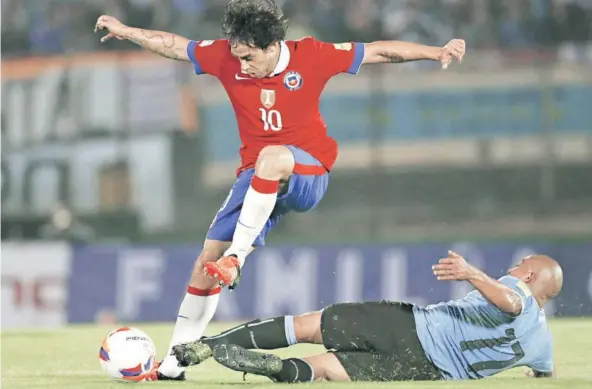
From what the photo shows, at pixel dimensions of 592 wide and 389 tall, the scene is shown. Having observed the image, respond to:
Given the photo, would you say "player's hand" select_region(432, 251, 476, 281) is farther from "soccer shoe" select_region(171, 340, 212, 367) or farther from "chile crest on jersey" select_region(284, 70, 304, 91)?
"chile crest on jersey" select_region(284, 70, 304, 91)

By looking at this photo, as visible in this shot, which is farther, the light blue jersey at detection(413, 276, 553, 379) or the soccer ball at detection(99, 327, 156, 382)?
the soccer ball at detection(99, 327, 156, 382)

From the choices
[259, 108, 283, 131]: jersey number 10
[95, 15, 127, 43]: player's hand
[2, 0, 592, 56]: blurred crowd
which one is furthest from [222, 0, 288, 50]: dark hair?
[2, 0, 592, 56]: blurred crowd

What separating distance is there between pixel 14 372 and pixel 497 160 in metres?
7.14

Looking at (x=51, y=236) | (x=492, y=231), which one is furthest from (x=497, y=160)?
(x=51, y=236)

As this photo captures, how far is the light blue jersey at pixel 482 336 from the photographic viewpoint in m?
5.63

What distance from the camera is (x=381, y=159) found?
42.5 feet

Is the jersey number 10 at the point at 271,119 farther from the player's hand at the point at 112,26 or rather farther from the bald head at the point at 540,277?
the bald head at the point at 540,277

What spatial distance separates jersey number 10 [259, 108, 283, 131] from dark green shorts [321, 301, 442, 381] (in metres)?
1.13

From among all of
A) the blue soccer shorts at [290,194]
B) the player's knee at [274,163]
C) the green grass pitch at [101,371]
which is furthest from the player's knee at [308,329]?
the player's knee at [274,163]

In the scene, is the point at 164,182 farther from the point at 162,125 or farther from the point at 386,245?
the point at 386,245

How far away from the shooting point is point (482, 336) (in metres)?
5.66

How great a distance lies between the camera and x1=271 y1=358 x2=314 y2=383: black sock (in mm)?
5590

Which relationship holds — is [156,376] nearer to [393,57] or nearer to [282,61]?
[282,61]

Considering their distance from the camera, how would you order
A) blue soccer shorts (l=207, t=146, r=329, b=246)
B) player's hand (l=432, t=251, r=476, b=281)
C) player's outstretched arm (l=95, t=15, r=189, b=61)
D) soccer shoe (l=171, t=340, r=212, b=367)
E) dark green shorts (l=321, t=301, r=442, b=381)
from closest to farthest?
player's hand (l=432, t=251, r=476, b=281), soccer shoe (l=171, t=340, r=212, b=367), dark green shorts (l=321, t=301, r=442, b=381), blue soccer shorts (l=207, t=146, r=329, b=246), player's outstretched arm (l=95, t=15, r=189, b=61)
